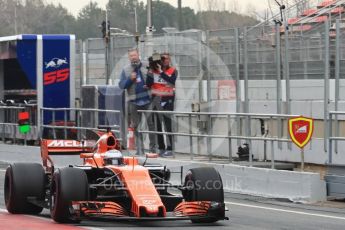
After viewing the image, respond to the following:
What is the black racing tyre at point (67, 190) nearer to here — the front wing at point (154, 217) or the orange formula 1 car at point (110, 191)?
the orange formula 1 car at point (110, 191)

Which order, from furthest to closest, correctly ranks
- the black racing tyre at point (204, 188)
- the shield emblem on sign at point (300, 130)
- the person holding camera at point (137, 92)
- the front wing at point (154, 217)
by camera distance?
the person holding camera at point (137, 92) < the shield emblem on sign at point (300, 130) < the black racing tyre at point (204, 188) < the front wing at point (154, 217)

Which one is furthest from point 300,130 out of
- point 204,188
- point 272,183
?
point 204,188

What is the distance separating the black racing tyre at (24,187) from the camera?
13906 mm

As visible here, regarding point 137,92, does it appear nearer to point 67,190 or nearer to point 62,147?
point 62,147

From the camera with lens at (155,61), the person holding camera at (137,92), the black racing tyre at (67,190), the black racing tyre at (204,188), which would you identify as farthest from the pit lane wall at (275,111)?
the black racing tyre at (67,190)

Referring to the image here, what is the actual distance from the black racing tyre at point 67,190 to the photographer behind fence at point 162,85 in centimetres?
819

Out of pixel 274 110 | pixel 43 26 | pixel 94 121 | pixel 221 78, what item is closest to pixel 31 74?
pixel 94 121

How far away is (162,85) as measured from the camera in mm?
21328

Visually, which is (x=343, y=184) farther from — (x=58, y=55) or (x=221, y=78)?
(x=58, y=55)

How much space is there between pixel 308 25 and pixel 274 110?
303cm

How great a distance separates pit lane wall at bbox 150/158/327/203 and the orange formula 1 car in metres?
3.72

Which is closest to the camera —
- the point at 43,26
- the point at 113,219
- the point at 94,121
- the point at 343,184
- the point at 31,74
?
the point at 113,219

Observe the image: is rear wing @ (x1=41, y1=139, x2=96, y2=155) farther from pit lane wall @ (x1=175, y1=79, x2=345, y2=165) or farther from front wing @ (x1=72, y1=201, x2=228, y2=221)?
pit lane wall @ (x1=175, y1=79, x2=345, y2=165)

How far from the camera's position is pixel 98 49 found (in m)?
27.5
